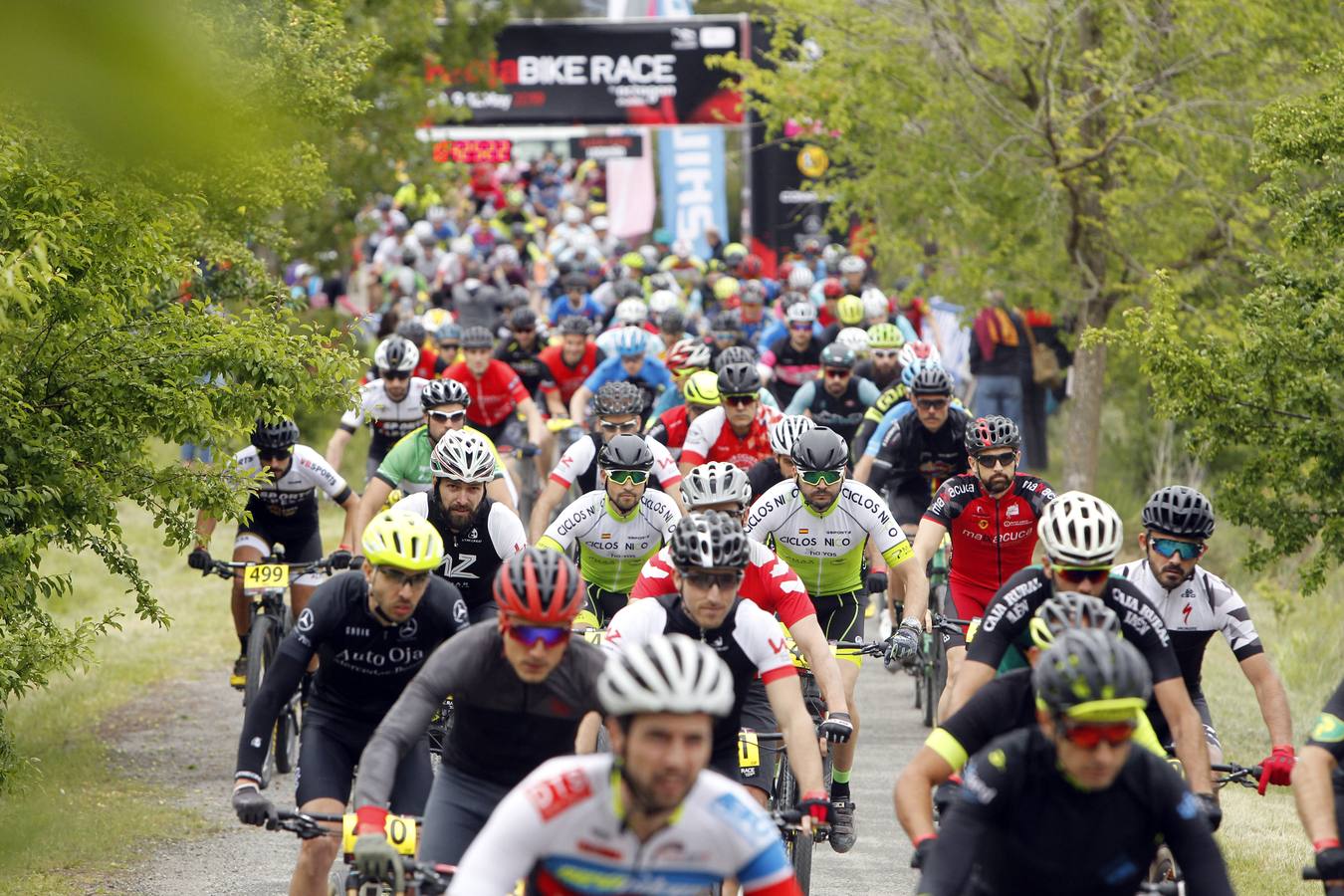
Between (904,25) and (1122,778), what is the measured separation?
1371cm

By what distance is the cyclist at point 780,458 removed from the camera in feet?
34.7

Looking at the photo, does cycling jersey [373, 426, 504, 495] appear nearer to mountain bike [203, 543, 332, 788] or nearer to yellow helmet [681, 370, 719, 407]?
mountain bike [203, 543, 332, 788]

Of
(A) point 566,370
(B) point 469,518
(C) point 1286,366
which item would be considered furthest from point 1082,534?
(A) point 566,370

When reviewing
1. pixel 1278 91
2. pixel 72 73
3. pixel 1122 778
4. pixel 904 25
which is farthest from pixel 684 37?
pixel 72 73

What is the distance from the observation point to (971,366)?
20.9 metres

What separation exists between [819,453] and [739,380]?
283cm

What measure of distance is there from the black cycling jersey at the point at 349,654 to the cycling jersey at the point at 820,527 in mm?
3341

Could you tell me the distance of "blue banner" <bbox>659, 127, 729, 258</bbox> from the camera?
3631 cm

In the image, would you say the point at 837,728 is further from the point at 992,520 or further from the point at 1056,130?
the point at 1056,130

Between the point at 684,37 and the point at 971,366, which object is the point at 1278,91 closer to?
the point at 971,366

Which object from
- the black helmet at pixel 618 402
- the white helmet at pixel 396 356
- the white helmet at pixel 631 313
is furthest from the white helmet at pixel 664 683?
the white helmet at pixel 631 313

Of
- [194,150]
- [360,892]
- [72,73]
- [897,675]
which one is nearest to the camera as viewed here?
[72,73]

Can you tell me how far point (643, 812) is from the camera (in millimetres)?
4152

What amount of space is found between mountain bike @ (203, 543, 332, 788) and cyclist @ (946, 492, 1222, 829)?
518 cm
